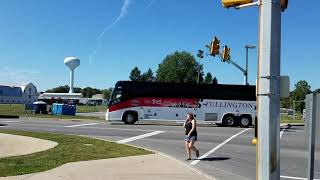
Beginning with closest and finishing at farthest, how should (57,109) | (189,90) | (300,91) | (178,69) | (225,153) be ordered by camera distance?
(225,153) < (189,90) < (57,109) < (300,91) < (178,69)

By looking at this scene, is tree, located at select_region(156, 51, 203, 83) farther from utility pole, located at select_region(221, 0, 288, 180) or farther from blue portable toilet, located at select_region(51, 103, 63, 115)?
utility pole, located at select_region(221, 0, 288, 180)

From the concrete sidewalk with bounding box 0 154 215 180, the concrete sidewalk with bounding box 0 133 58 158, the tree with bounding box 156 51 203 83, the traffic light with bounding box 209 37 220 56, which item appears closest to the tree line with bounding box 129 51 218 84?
the tree with bounding box 156 51 203 83

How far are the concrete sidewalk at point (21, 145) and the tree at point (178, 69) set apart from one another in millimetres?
116354

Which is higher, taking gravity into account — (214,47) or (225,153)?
(214,47)

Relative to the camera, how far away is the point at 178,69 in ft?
458

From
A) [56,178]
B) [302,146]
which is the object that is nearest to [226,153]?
[302,146]

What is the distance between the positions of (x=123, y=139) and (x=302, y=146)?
829 cm

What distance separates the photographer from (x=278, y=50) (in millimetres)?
7152

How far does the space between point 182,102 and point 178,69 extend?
327ft

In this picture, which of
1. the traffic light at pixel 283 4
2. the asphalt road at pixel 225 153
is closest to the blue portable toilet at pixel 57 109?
the asphalt road at pixel 225 153

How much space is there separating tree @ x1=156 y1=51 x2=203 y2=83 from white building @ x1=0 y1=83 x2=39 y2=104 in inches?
1760

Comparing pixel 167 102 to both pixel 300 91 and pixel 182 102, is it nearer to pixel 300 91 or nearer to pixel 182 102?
pixel 182 102

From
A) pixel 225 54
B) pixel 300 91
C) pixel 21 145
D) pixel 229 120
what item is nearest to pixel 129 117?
pixel 229 120

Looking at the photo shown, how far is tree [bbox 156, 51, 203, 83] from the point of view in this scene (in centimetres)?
13938
